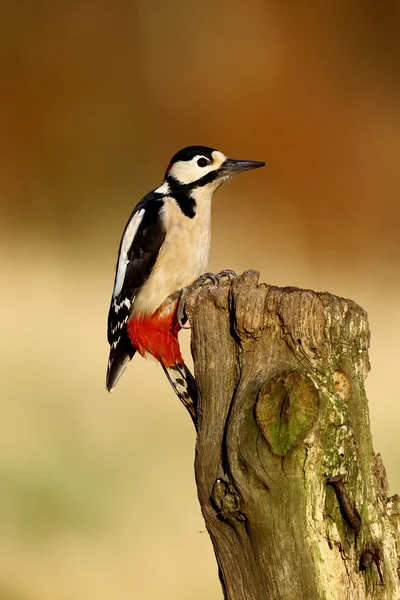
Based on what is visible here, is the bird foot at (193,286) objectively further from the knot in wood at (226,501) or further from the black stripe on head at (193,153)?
the knot in wood at (226,501)

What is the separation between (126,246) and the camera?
4402 mm

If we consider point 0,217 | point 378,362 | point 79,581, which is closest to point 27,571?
point 79,581

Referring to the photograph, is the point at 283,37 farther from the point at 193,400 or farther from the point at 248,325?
the point at 248,325

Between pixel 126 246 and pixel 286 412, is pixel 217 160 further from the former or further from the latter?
pixel 286 412

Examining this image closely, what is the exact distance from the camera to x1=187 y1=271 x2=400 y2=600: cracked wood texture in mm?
2135

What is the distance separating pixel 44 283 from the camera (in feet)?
26.2

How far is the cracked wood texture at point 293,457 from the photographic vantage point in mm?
2135

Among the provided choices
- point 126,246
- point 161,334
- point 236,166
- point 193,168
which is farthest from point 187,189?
point 161,334

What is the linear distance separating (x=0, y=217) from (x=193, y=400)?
220 inches

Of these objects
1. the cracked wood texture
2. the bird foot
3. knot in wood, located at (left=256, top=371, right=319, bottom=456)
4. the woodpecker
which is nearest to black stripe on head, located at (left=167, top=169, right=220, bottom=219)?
the woodpecker

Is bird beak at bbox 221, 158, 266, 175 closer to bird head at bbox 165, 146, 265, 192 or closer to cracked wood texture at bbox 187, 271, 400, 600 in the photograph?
bird head at bbox 165, 146, 265, 192

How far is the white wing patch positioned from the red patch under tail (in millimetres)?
244

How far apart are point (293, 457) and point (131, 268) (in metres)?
2.27

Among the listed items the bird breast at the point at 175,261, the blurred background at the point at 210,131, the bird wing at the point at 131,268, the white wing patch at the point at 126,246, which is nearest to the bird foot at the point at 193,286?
the bird breast at the point at 175,261
